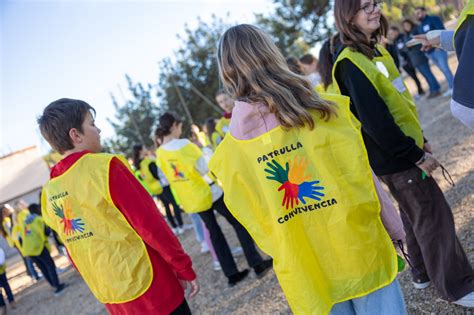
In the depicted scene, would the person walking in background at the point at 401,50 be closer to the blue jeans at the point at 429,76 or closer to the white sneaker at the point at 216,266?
the blue jeans at the point at 429,76

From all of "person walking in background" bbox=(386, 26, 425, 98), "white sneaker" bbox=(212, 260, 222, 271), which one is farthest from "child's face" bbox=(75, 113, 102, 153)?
"person walking in background" bbox=(386, 26, 425, 98)

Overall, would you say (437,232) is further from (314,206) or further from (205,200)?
(205,200)

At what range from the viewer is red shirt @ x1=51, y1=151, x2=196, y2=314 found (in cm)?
210

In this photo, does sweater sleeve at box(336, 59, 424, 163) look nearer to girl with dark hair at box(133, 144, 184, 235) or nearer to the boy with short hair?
the boy with short hair

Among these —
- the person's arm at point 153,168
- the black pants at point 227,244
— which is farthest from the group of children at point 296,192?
the person's arm at point 153,168

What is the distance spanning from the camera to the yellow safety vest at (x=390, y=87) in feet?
7.40

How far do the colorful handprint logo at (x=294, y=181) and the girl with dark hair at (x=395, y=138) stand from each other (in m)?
0.81

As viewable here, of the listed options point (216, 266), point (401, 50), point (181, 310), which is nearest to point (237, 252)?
point (216, 266)

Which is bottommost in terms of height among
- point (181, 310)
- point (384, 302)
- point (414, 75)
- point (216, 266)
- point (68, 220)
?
point (216, 266)

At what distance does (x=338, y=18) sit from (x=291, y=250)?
146 cm

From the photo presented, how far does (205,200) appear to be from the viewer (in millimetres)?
4691

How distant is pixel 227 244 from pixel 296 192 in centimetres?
322

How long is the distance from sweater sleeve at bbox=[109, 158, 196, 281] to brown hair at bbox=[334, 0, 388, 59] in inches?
57.2

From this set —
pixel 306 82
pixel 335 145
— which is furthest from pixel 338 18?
pixel 335 145
